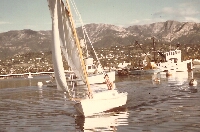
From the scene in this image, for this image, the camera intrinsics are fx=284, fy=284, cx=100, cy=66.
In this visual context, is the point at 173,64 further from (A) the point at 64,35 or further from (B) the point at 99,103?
(A) the point at 64,35

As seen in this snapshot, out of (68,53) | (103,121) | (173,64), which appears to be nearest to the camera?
(103,121)

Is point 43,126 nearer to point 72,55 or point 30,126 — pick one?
point 30,126

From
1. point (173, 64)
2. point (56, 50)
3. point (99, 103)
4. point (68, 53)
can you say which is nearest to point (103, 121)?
point (99, 103)

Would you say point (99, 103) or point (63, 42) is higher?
point (63, 42)

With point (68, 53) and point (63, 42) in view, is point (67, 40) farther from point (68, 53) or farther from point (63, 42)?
point (68, 53)

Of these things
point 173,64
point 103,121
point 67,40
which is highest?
point 67,40

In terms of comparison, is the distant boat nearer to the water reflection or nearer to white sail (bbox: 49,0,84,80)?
the water reflection

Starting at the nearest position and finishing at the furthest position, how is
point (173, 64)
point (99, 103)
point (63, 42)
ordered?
point (63, 42) < point (99, 103) < point (173, 64)

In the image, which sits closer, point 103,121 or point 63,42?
point 103,121
